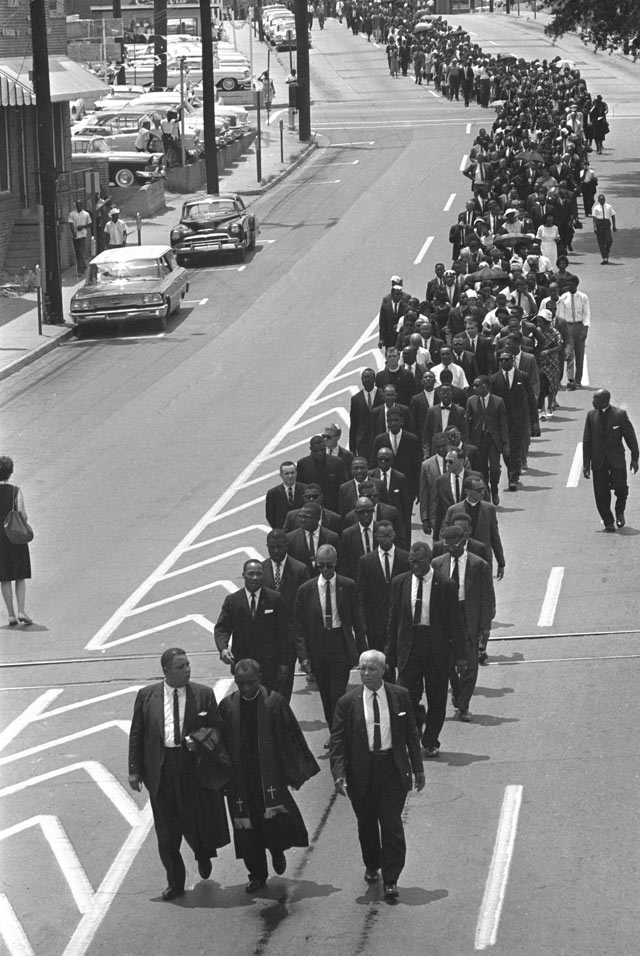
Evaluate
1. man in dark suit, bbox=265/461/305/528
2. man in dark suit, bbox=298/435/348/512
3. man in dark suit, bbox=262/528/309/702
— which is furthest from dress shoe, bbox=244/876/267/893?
man in dark suit, bbox=298/435/348/512

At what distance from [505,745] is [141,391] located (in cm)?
1655

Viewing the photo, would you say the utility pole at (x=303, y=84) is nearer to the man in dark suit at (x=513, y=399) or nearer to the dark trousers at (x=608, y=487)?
the man in dark suit at (x=513, y=399)

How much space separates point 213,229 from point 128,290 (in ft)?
24.3

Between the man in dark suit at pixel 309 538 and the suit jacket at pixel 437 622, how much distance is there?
171 cm

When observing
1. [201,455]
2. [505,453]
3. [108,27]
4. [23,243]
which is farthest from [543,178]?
[108,27]

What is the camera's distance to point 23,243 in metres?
42.1

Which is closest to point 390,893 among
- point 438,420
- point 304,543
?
point 304,543

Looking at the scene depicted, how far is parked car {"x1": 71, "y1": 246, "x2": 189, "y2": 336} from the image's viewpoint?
34281 mm

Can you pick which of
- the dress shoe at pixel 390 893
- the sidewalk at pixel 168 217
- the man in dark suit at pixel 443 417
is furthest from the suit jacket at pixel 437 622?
the sidewalk at pixel 168 217

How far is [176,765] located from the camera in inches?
447

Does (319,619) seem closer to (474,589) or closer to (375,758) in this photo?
(474,589)

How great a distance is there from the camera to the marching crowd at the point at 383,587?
37.2ft

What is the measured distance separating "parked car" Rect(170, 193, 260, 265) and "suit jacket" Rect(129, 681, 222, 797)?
30.4m

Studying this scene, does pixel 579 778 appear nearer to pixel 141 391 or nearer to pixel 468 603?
pixel 468 603
